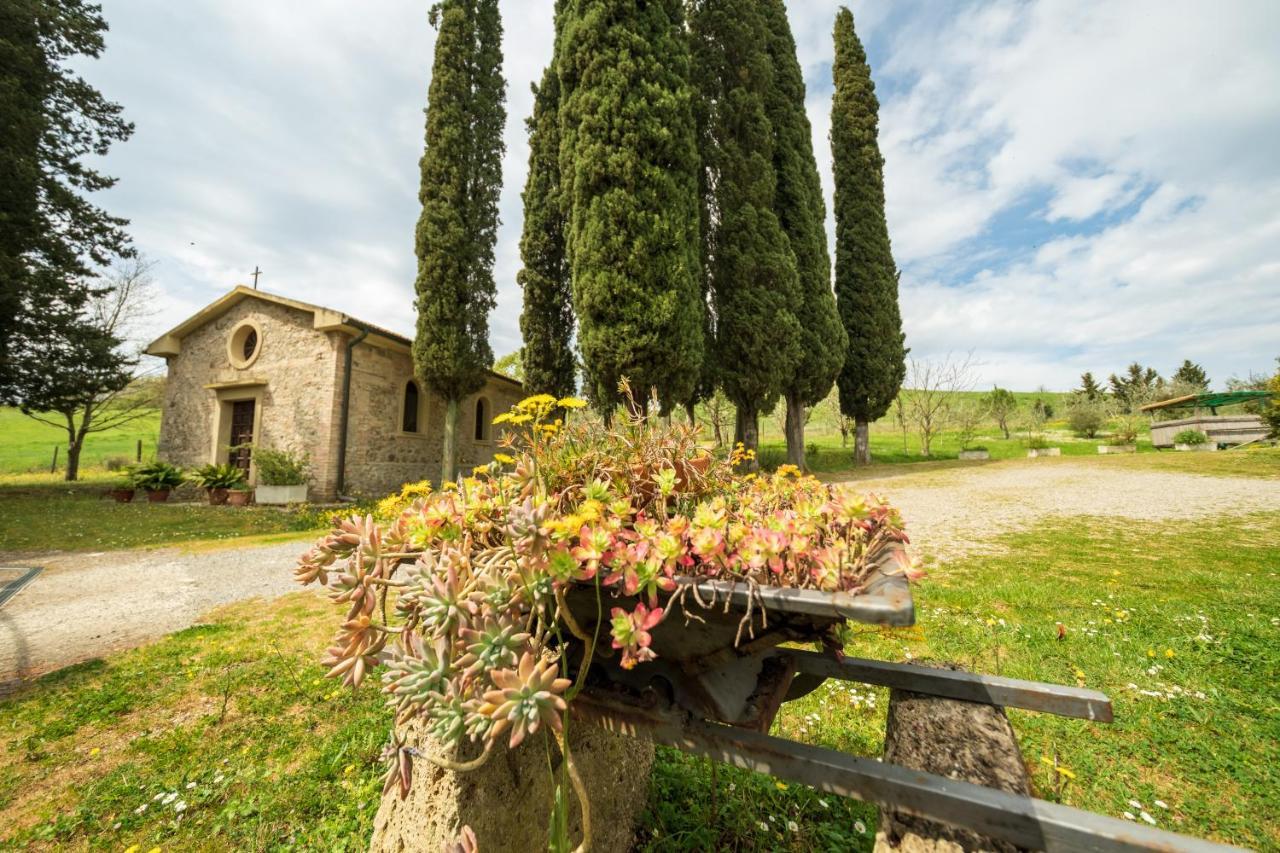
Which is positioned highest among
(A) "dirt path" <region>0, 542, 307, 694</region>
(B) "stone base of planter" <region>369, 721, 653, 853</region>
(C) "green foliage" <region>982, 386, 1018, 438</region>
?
(C) "green foliage" <region>982, 386, 1018, 438</region>

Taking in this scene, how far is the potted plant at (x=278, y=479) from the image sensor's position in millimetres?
9844

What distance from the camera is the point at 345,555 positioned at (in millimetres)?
1081

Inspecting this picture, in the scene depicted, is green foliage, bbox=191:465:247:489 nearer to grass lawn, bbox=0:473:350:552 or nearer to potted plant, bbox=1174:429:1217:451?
grass lawn, bbox=0:473:350:552

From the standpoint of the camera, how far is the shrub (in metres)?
16.6

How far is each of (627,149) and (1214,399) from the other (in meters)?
26.1

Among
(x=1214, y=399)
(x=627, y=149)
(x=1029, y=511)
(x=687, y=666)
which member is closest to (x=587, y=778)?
(x=687, y=666)

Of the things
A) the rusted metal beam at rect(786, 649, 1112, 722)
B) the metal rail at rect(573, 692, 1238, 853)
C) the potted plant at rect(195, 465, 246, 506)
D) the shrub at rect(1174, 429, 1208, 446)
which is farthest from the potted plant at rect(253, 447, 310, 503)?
the shrub at rect(1174, 429, 1208, 446)

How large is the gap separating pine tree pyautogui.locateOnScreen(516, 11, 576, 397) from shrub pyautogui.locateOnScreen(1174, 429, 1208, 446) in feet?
71.1

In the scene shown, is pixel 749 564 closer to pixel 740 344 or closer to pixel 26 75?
pixel 740 344

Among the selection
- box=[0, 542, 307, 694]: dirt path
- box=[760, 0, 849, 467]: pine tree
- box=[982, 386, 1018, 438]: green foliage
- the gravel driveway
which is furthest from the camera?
box=[982, 386, 1018, 438]: green foliage

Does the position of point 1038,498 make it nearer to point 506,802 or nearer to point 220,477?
point 506,802

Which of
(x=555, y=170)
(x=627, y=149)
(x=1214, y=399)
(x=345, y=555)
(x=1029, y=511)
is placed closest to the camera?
(x=345, y=555)

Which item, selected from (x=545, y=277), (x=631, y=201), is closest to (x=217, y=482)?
(x=545, y=277)

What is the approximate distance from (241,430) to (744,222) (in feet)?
43.3
